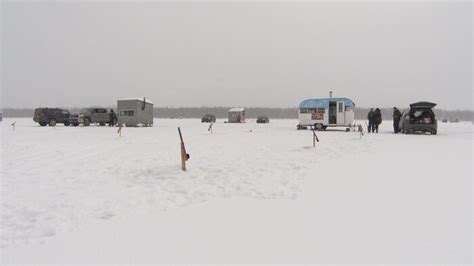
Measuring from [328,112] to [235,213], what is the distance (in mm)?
25936

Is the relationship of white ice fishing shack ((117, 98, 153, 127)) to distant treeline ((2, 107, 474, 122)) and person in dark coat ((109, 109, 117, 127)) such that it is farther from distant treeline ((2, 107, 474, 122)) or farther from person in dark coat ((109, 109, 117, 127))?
distant treeline ((2, 107, 474, 122))

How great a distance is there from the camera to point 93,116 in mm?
35906

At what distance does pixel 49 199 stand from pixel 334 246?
4618 millimetres

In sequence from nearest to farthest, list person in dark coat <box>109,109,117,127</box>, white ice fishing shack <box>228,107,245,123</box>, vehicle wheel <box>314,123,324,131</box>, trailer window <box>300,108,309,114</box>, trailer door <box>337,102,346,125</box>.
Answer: trailer door <box>337,102,346,125</box>
vehicle wheel <box>314,123,324,131</box>
trailer window <box>300,108,309,114</box>
person in dark coat <box>109,109,117,127</box>
white ice fishing shack <box>228,107,245,123</box>

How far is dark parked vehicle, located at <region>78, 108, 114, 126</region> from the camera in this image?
117ft

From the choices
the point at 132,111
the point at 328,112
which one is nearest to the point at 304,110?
the point at 328,112

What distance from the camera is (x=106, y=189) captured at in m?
6.43

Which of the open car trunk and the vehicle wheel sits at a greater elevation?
the open car trunk

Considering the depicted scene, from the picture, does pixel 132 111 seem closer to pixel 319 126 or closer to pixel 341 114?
pixel 319 126

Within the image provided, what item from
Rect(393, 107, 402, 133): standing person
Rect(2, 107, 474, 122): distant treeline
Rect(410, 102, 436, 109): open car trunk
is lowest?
Rect(393, 107, 402, 133): standing person

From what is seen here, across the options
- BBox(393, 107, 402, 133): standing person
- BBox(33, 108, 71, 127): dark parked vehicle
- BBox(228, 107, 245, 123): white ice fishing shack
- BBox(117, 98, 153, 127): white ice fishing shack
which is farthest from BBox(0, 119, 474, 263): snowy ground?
BBox(228, 107, 245, 123): white ice fishing shack

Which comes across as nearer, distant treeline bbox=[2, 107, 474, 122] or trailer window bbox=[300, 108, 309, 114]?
trailer window bbox=[300, 108, 309, 114]

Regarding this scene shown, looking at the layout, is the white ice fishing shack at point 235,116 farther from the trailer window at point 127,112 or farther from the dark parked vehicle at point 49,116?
the dark parked vehicle at point 49,116

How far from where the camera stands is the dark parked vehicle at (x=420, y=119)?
2317 centimetres
